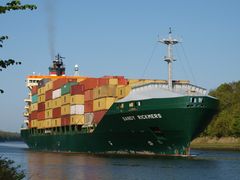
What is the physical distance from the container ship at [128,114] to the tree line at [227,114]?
39.1 meters

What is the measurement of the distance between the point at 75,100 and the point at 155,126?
18903 mm

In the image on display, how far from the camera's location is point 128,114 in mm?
59688

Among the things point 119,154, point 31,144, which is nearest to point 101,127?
point 119,154

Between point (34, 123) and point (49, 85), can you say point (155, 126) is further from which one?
point (34, 123)

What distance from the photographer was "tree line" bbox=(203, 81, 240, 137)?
11192 centimetres

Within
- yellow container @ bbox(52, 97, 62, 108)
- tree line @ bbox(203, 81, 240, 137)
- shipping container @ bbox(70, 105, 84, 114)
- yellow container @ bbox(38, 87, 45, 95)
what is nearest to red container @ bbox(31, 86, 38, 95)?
yellow container @ bbox(38, 87, 45, 95)

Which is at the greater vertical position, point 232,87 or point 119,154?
point 232,87

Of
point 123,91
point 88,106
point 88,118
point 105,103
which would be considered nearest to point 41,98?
point 88,106

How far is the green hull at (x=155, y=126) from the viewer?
55.0 m

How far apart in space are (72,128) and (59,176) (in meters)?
37.2

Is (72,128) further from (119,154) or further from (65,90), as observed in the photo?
(119,154)

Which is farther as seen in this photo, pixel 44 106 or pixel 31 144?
pixel 31 144

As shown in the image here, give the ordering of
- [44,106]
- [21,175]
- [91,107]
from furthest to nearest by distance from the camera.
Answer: [44,106] → [91,107] → [21,175]

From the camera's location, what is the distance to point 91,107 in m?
69.4
